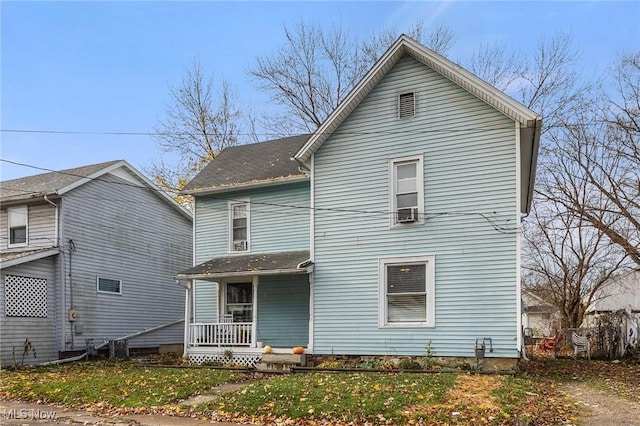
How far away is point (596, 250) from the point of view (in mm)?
28438

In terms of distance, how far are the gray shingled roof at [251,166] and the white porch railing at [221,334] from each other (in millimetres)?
4238

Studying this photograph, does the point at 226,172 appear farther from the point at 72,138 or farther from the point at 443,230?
the point at 443,230

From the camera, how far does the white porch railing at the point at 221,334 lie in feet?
52.3

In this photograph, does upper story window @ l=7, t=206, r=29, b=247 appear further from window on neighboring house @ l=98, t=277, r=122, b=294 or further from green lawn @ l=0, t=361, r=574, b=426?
green lawn @ l=0, t=361, r=574, b=426

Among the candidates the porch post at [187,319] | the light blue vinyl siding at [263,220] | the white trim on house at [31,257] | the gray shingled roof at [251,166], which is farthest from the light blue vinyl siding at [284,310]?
the white trim on house at [31,257]

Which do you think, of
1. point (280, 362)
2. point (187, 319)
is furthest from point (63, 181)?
point (280, 362)

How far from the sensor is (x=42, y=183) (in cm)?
1997

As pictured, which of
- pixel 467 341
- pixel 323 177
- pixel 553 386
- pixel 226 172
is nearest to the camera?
pixel 553 386

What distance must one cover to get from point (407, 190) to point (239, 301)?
6.62m

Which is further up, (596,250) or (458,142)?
(458,142)

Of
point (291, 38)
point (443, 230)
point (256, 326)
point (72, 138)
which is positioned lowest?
point (256, 326)

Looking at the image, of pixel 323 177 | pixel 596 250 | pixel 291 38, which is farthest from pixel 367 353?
pixel 291 38

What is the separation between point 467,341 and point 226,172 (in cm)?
961

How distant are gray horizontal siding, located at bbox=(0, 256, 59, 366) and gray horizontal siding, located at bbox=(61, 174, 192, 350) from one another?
22.9 inches
